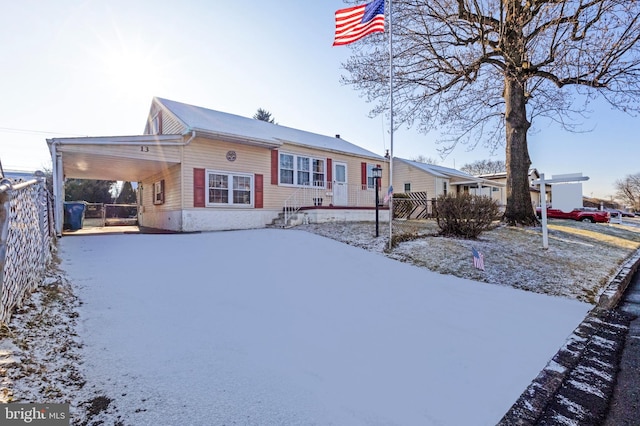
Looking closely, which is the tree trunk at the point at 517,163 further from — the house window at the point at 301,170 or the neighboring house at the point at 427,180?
the neighboring house at the point at 427,180

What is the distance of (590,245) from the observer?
31.8 ft

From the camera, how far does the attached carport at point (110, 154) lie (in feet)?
26.8

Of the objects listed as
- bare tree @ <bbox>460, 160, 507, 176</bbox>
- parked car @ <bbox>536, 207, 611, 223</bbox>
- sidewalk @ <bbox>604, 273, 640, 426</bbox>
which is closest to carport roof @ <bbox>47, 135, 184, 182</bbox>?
sidewalk @ <bbox>604, 273, 640, 426</bbox>

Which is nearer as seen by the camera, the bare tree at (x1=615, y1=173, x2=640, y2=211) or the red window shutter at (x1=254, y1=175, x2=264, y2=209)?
the red window shutter at (x1=254, y1=175, x2=264, y2=209)

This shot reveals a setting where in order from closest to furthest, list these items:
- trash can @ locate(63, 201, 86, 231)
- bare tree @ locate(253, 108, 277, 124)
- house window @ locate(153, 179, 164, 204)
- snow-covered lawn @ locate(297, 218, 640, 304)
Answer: snow-covered lawn @ locate(297, 218, 640, 304), trash can @ locate(63, 201, 86, 231), house window @ locate(153, 179, 164, 204), bare tree @ locate(253, 108, 277, 124)

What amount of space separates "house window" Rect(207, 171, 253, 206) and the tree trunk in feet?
32.5

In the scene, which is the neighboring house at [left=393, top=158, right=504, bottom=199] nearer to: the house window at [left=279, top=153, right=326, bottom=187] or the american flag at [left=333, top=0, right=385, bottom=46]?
the house window at [left=279, top=153, right=326, bottom=187]

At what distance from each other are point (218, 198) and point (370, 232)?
5403 mm

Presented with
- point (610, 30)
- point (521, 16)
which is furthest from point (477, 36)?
point (610, 30)

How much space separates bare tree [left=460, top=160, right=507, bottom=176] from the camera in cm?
5328

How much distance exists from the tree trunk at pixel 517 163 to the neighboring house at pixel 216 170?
485cm

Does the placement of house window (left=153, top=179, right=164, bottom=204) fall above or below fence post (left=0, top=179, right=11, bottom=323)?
above

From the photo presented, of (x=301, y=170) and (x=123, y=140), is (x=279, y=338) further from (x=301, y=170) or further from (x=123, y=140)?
(x=301, y=170)

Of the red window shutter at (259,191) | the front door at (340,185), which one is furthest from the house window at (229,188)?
the front door at (340,185)
